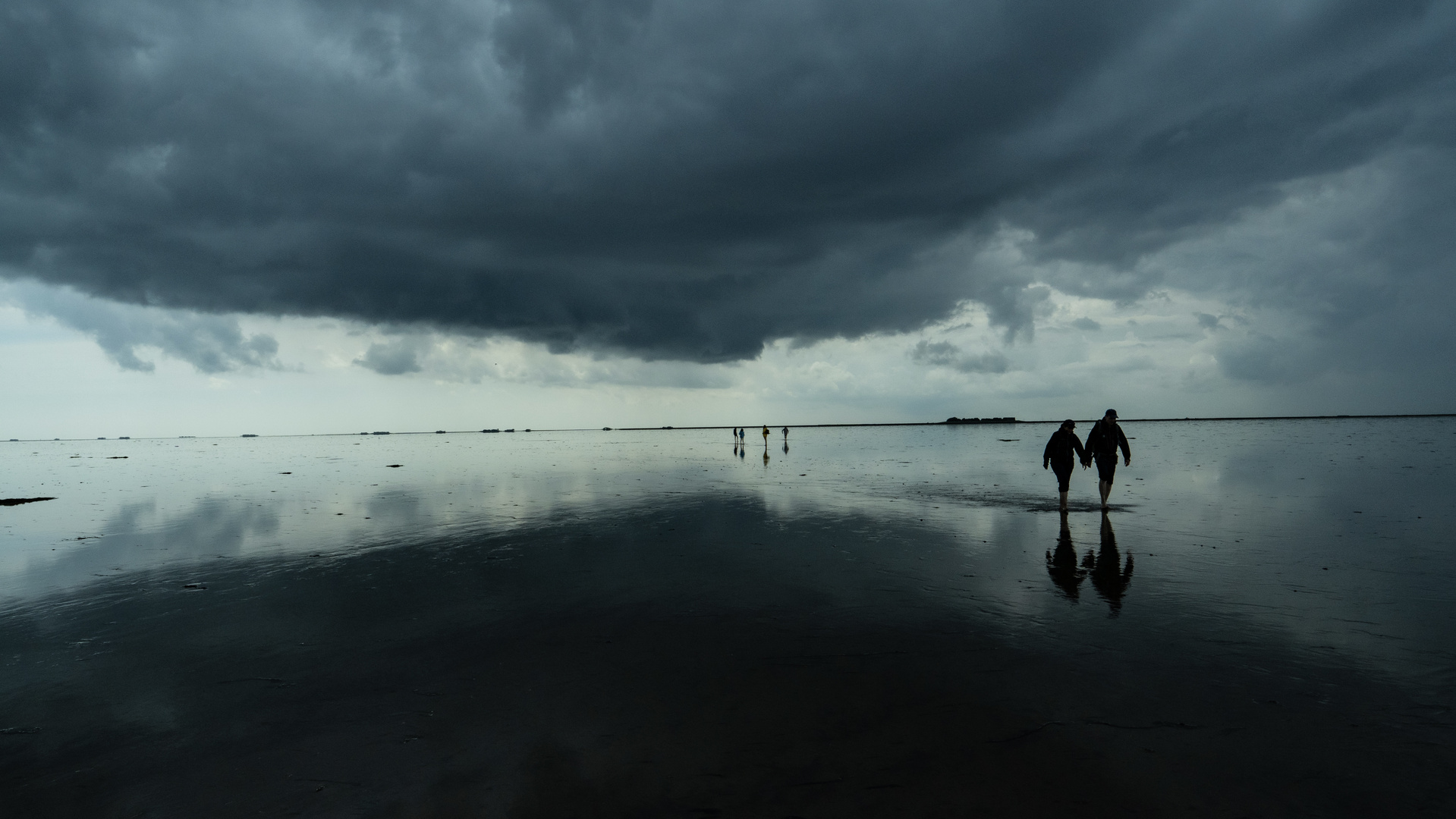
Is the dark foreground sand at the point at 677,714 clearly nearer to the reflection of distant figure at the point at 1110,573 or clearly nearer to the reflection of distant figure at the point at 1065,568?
the reflection of distant figure at the point at 1110,573

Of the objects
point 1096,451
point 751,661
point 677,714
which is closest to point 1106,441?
point 1096,451

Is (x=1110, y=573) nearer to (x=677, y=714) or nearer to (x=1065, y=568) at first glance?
(x=1065, y=568)

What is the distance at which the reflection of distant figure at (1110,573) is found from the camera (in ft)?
34.6

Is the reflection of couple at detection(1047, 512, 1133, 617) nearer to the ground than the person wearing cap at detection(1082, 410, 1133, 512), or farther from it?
nearer to the ground

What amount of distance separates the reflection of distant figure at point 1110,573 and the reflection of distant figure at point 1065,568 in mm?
248

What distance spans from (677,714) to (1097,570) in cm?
1006

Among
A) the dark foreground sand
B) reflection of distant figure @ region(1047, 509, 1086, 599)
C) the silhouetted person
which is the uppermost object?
the silhouetted person

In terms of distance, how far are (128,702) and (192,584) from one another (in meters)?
6.93

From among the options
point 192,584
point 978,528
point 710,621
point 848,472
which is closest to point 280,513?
point 192,584

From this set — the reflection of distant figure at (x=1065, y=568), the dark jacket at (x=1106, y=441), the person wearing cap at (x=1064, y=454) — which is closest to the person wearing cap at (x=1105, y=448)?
the dark jacket at (x=1106, y=441)

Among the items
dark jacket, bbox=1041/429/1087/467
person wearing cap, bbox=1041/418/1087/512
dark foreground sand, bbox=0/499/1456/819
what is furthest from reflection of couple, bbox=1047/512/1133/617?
dark jacket, bbox=1041/429/1087/467

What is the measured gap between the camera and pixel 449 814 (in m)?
5.01

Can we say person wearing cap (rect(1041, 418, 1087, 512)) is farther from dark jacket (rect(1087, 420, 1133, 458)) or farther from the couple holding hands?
dark jacket (rect(1087, 420, 1133, 458))

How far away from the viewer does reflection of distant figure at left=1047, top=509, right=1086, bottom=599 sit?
1126cm
